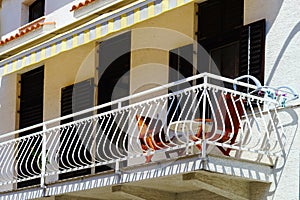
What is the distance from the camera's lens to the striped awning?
11.6 metres

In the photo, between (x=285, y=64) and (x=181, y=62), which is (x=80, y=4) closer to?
(x=181, y=62)

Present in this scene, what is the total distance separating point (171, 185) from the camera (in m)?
11.6

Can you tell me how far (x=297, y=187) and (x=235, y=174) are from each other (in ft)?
2.84

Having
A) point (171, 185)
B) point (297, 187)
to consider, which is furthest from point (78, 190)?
point (297, 187)

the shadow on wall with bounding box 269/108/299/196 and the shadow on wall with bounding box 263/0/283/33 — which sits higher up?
the shadow on wall with bounding box 263/0/283/33

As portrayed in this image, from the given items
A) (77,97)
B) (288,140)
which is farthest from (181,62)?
(77,97)

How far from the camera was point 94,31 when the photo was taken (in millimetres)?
12766

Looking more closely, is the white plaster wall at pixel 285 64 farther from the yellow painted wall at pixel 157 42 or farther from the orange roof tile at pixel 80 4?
the orange roof tile at pixel 80 4

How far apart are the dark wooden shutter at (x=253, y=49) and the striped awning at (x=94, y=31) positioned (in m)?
1.10

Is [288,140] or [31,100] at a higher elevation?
[31,100]

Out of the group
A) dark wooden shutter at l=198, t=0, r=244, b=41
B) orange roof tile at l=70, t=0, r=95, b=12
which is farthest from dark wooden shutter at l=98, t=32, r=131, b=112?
dark wooden shutter at l=198, t=0, r=244, b=41

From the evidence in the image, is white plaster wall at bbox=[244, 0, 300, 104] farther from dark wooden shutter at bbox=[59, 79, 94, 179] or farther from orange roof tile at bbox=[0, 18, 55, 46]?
orange roof tile at bbox=[0, 18, 55, 46]

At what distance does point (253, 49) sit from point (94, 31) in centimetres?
273

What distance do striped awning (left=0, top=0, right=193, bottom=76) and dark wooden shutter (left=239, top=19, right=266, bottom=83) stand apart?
110 centimetres
